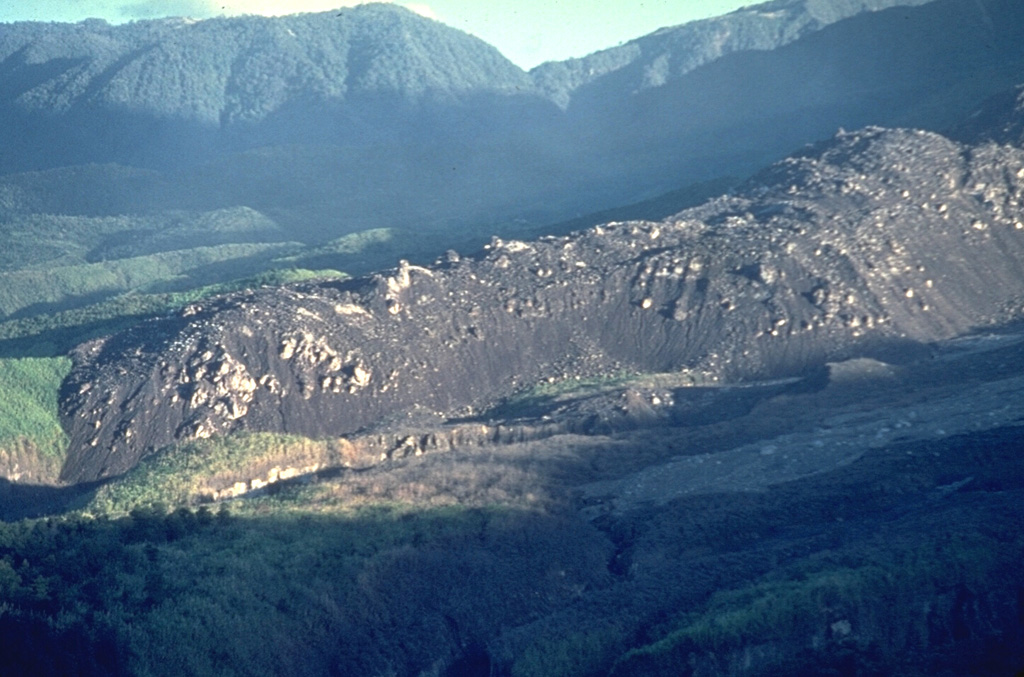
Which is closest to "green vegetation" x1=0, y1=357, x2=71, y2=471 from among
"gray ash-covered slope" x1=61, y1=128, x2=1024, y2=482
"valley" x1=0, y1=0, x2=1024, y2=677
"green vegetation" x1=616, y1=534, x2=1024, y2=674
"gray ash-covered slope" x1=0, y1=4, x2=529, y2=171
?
"valley" x1=0, y1=0, x2=1024, y2=677

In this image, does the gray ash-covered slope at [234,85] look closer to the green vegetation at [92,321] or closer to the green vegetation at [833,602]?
the green vegetation at [92,321]

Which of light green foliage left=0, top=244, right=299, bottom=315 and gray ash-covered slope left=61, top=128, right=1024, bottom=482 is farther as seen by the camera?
light green foliage left=0, top=244, right=299, bottom=315

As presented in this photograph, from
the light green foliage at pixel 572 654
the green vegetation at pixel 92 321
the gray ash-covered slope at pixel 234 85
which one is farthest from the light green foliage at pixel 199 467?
the gray ash-covered slope at pixel 234 85

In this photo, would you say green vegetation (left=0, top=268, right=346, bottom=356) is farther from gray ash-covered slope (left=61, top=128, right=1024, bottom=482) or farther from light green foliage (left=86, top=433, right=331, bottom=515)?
light green foliage (left=86, top=433, right=331, bottom=515)

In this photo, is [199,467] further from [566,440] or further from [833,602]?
[833,602]

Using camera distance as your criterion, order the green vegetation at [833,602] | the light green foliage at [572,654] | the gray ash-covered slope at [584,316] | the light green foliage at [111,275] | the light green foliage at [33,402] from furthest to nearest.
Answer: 1. the light green foliage at [111,275]
2. the gray ash-covered slope at [584,316]
3. the light green foliage at [33,402]
4. the light green foliage at [572,654]
5. the green vegetation at [833,602]

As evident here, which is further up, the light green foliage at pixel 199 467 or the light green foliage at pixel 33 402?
the light green foliage at pixel 33 402

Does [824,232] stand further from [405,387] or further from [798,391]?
[405,387]
